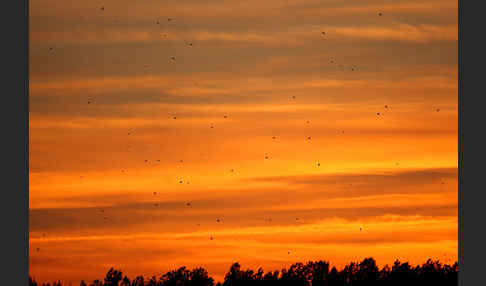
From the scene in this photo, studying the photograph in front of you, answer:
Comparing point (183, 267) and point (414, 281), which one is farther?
point (414, 281)

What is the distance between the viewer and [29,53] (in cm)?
2914

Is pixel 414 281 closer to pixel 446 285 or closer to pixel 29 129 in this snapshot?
pixel 446 285

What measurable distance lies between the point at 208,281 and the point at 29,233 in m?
4.35

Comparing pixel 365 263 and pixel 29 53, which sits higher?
pixel 29 53

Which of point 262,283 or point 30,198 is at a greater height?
point 30,198

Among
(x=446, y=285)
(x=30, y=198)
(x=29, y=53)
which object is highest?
(x=29, y=53)

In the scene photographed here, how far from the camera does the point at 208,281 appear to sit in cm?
2917

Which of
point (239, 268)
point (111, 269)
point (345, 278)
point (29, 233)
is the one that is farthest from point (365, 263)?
point (29, 233)

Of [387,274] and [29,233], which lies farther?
[387,274]

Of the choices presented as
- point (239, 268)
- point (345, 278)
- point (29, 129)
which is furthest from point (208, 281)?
point (29, 129)

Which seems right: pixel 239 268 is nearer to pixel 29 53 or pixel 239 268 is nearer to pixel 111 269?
pixel 111 269

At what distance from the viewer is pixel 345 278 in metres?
30.5

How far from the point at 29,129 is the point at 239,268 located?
233 inches

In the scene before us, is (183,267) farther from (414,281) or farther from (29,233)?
(414,281)
